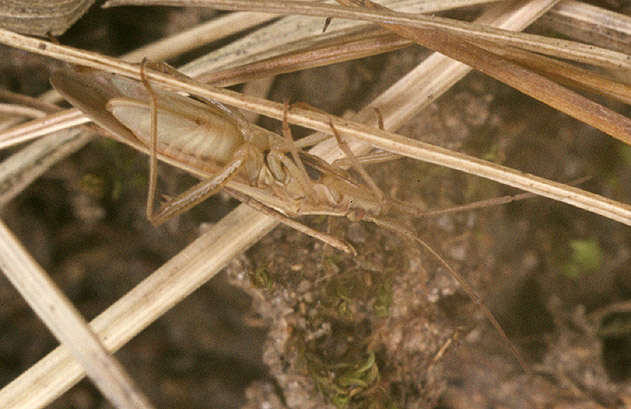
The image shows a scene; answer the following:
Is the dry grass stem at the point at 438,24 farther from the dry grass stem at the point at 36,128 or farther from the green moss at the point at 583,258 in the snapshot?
the green moss at the point at 583,258

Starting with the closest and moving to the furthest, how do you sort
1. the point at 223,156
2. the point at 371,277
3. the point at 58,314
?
1. the point at 58,314
2. the point at 223,156
3. the point at 371,277

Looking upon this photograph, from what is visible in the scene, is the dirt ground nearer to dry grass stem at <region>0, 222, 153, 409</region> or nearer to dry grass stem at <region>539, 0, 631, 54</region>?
dry grass stem at <region>539, 0, 631, 54</region>

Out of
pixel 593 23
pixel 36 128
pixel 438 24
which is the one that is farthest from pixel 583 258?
pixel 36 128

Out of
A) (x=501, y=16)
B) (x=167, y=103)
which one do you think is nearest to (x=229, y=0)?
(x=167, y=103)

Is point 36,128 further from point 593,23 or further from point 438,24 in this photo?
point 593,23

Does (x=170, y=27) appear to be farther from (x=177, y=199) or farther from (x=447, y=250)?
(x=447, y=250)

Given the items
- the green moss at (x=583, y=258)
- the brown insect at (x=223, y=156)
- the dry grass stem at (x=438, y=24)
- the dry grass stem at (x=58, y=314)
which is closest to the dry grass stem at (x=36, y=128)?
the brown insect at (x=223, y=156)

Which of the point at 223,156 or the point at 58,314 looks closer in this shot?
the point at 58,314

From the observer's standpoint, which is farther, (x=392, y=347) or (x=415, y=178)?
(x=415, y=178)
